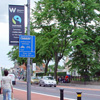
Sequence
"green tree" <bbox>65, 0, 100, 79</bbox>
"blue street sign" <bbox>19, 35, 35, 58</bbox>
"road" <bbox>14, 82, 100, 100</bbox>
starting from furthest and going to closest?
"green tree" <bbox>65, 0, 100, 79</bbox>
"road" <bbox>14, 82, 100, 100</bbox>
"blue street sign" <bbox>19, 35, 35, 58</bbox>

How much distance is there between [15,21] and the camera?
10.8 meters

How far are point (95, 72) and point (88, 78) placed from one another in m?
1.79

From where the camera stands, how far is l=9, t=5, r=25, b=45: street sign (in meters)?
10.7

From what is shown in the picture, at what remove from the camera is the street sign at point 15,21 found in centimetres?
1073

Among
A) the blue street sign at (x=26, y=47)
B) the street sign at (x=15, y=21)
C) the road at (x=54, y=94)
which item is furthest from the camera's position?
the road at (x=54, y=94)

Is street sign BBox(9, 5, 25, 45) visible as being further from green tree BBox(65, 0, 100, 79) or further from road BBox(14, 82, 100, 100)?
green tree BBox(65, 0, 100, 79)

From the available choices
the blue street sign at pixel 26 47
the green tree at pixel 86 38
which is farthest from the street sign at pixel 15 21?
the green tree at pixel 86 38

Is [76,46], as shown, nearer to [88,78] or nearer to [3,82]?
[88,78]

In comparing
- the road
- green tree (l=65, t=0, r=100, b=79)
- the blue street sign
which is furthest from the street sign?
green tree (l=65, t=0, r=100, b=79)

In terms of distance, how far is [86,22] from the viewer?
4341cm

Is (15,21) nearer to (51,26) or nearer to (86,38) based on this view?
(86,38)

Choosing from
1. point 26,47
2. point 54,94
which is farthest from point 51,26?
point 26,47

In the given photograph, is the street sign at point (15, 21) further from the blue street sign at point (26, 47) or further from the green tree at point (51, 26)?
the green tree at point (51, 26)

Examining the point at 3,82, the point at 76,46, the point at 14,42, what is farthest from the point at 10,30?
the point at 76,46
